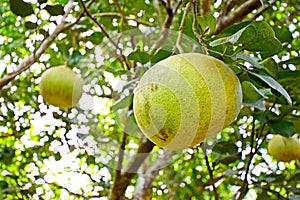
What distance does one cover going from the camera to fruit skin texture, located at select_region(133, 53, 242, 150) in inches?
24.2

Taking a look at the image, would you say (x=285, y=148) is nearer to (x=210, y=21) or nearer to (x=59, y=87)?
(x=59, y=87)

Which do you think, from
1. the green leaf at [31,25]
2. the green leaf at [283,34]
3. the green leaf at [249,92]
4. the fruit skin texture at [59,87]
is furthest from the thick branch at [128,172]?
the green leaf at [249,92]

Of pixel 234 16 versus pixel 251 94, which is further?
pixel 234 16

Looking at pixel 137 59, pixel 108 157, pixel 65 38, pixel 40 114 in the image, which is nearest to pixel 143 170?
pixel 108 157

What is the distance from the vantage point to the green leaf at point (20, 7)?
1280 mm

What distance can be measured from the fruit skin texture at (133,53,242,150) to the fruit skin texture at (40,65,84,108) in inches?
32.5

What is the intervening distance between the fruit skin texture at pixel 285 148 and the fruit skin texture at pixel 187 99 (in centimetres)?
95

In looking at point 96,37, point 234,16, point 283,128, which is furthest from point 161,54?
point 96,37

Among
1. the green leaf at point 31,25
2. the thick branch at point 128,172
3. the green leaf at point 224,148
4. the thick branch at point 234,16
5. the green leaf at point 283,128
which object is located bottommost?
the thick branch at point 128,172

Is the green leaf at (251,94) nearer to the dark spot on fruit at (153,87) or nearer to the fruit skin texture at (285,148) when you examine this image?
the dark spot on fruit at (153,87)

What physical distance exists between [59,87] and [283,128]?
69 cm

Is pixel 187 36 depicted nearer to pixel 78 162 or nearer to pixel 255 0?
pixel 255 0

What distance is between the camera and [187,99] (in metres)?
0.61

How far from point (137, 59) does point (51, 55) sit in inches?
44.9
